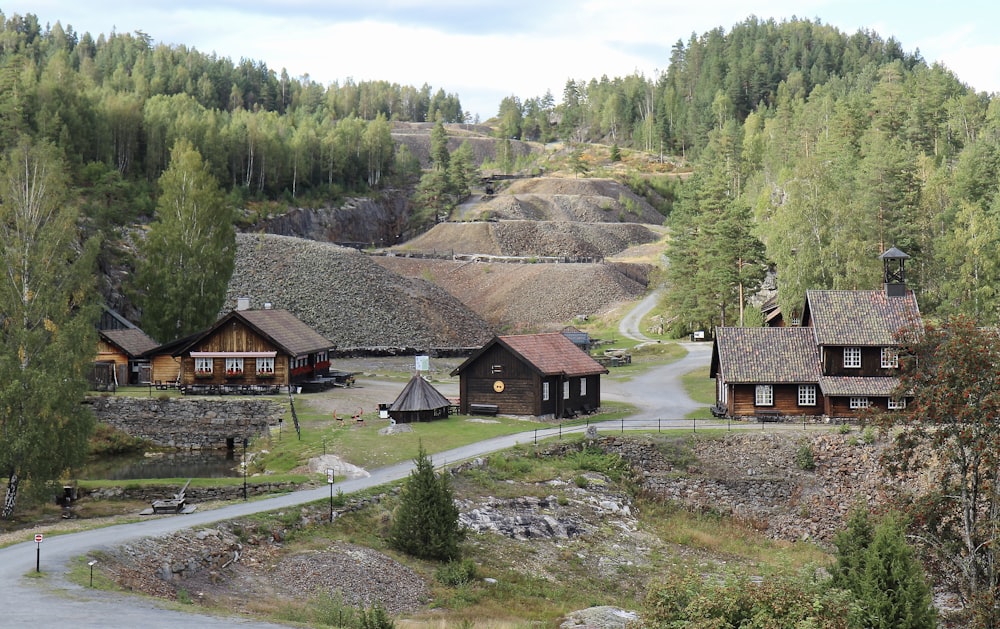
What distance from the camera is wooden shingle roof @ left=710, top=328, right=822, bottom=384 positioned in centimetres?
5050

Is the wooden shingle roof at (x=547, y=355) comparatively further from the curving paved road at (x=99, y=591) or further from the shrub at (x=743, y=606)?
the shrub at (x=743, y=606)

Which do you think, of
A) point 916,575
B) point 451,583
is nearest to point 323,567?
point 451,583

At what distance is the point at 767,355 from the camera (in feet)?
170

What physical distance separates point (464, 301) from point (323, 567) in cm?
8758

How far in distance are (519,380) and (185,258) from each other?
2745 centimetres

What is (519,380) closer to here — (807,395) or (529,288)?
(807,395)

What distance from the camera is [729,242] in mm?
78125

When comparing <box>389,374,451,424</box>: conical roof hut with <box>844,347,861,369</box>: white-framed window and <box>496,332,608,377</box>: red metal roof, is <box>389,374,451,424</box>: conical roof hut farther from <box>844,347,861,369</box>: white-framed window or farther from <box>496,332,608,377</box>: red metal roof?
<box>844,347,861,369</box>: white-framed window

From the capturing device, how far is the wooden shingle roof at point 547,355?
52188 mm

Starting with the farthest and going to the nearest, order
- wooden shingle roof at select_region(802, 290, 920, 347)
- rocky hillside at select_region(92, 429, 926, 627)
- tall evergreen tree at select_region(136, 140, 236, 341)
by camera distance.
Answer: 1. tall evergreen tree at select_region(136, 140, 236, 341)
2. wooden shingle roof at select_region(802, 290, 920, 347)
3. rocky hillside at select_region(92, 429, 926, 627)

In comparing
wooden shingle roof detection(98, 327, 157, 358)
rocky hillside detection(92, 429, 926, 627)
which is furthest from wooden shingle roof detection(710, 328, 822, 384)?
wooden shingle roof detection(98, 327, 157, 358)

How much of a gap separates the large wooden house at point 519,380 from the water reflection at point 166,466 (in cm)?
1279

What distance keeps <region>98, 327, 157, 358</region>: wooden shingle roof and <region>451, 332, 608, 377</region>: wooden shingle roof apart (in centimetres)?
2466

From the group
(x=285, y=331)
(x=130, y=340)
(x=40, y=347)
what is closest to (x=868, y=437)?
(x=40, y=347)
